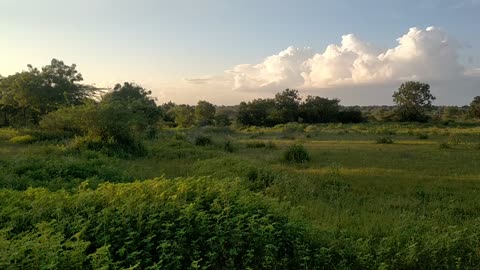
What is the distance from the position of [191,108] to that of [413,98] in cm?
3673

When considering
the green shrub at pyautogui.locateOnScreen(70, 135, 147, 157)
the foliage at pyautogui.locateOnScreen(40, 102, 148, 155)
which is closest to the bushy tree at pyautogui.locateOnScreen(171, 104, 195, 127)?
the foliage at pyautogui.locateOnScreen(40, 102, 148, 155)

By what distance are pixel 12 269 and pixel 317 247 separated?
3.86 meters

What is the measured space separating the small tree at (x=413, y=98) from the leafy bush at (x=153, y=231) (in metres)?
60.1

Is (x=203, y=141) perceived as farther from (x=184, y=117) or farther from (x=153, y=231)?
(x=184, y=117)

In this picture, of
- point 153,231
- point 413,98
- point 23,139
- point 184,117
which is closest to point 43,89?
point 23,139

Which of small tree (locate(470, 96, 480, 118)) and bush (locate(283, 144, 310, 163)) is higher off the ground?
small tree (locate(470, 96, 480, 118))

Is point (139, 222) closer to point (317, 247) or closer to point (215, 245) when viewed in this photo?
point (215, 245)

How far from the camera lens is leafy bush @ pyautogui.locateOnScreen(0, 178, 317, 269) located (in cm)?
462

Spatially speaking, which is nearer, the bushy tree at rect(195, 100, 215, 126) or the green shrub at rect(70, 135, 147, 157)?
the green shrub at rect(70, 135, 147, 157)

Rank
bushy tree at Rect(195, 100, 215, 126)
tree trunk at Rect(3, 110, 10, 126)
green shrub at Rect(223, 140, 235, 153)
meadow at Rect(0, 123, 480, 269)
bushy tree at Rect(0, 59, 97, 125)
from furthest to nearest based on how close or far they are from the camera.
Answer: bushy tree at Rect(195, 100, 215, 126)
tree trunk at Rect(3, 110, 10, 126)
bushy tree at Rect(0, 59, 97, 125)
green shrub at Rect(223, 140, 235, 153)
meadow at Rect(0, 123, 480, 269)

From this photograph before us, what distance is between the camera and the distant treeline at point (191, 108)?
33.3m

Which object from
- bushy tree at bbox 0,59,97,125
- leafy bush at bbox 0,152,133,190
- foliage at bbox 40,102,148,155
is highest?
bushy tree at bbox 0,59,97,125

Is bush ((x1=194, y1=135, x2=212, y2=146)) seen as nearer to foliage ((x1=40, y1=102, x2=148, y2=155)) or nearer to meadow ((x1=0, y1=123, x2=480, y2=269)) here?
foliage ((x1=40, y1=102, x2=148, y2=155))

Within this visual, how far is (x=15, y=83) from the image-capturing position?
3344 centimetres
